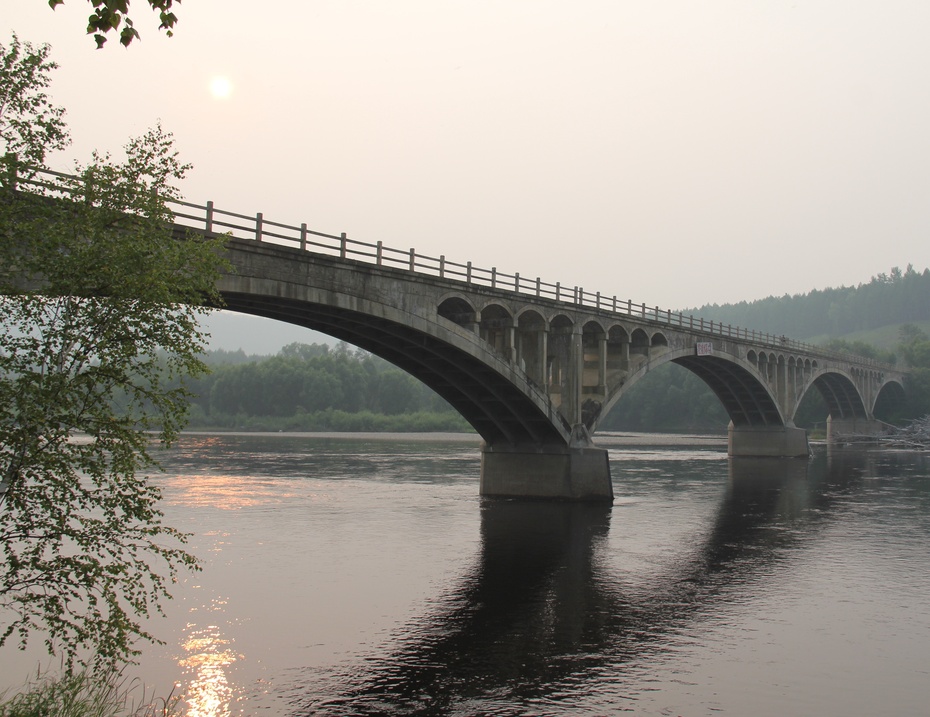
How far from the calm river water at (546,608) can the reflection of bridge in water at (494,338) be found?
375 cm

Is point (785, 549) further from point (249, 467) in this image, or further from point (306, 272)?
point (249, 467)

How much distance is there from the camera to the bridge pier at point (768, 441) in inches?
3393

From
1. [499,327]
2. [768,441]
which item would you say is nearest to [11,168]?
[499,327]

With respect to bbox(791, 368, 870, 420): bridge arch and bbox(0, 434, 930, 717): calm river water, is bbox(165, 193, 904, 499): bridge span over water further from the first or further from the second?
bbox(791, 368, 870, 420): bridge arch

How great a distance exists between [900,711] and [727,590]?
10.2m

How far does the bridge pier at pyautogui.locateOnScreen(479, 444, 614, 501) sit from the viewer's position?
1820 inches

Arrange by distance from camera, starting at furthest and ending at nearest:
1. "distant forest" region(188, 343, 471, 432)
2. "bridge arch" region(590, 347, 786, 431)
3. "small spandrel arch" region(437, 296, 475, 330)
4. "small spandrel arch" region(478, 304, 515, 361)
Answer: "distant forest" region(188, 343, 471, 432)
"bridge arch" region(590, 347, 786, 431)
"small spandrel arch" region(478, 304, 515, 361)
"small spandrel arch" region(437, 296, 475, 330)

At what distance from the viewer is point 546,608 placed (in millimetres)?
23578

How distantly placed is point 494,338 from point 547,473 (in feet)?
27.3

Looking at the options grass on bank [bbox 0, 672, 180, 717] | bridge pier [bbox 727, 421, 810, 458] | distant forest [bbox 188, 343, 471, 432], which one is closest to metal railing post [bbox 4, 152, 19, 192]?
grass on bank [bbox 0, 672, 180, 717]

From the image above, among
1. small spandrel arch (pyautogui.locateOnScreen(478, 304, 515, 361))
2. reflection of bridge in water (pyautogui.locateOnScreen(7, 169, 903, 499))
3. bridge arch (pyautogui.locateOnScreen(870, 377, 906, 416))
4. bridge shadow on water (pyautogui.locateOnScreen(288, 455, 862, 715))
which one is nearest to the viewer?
bridge shadow on water (pyautogui.locateOnScreen(288, 455, 862, 715))

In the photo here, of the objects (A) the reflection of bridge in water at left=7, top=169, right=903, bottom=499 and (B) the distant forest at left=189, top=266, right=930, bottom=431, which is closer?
(A) the reflection of bridge in water at left=7, top=169, right=903, bottom=499

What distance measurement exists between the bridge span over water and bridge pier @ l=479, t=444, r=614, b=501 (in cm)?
6

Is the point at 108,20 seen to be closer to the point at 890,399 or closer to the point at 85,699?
the point at 85,699
